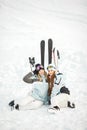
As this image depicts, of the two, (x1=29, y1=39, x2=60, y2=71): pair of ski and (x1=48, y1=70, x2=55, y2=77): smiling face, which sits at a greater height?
(x1=29, y1=39, x2=60, y2=71): pair of ski

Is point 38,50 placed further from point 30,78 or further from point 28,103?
point 28,103

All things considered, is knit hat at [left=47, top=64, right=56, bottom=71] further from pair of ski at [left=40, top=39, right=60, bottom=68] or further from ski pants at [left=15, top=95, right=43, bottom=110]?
ski pants at [left=15, top=95, right=43, bottom=110]

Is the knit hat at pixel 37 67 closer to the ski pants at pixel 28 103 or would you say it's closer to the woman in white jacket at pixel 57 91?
the woman in white jacket at pixel 57 91

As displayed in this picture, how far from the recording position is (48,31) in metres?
1.70

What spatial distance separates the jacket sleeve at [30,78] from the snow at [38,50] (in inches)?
0.9

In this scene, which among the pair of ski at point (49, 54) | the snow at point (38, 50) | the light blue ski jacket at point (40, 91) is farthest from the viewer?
the pair of ski at point (49, 54)

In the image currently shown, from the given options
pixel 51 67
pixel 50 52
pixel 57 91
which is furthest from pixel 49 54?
pixel 57 91

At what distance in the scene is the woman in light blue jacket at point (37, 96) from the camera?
1.28m

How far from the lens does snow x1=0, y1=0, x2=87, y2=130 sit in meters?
1.20

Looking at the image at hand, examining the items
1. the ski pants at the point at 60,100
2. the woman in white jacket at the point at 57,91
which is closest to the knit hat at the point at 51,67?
the woman in white jacket at the point at 57,91

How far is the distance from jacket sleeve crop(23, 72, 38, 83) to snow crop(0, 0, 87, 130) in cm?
2

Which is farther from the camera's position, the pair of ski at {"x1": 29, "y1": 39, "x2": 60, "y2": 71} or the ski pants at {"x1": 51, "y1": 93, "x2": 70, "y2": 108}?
the pair of ski at {"x1": 29, "y1": 39, "x2": 60, "y2": 71}

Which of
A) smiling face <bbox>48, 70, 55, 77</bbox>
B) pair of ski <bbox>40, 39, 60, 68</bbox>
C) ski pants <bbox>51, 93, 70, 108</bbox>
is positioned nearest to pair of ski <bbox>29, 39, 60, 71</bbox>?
pair of ski <bbox>40, 39, 60, 68</bbox>

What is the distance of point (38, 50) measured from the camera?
62.1 inches
